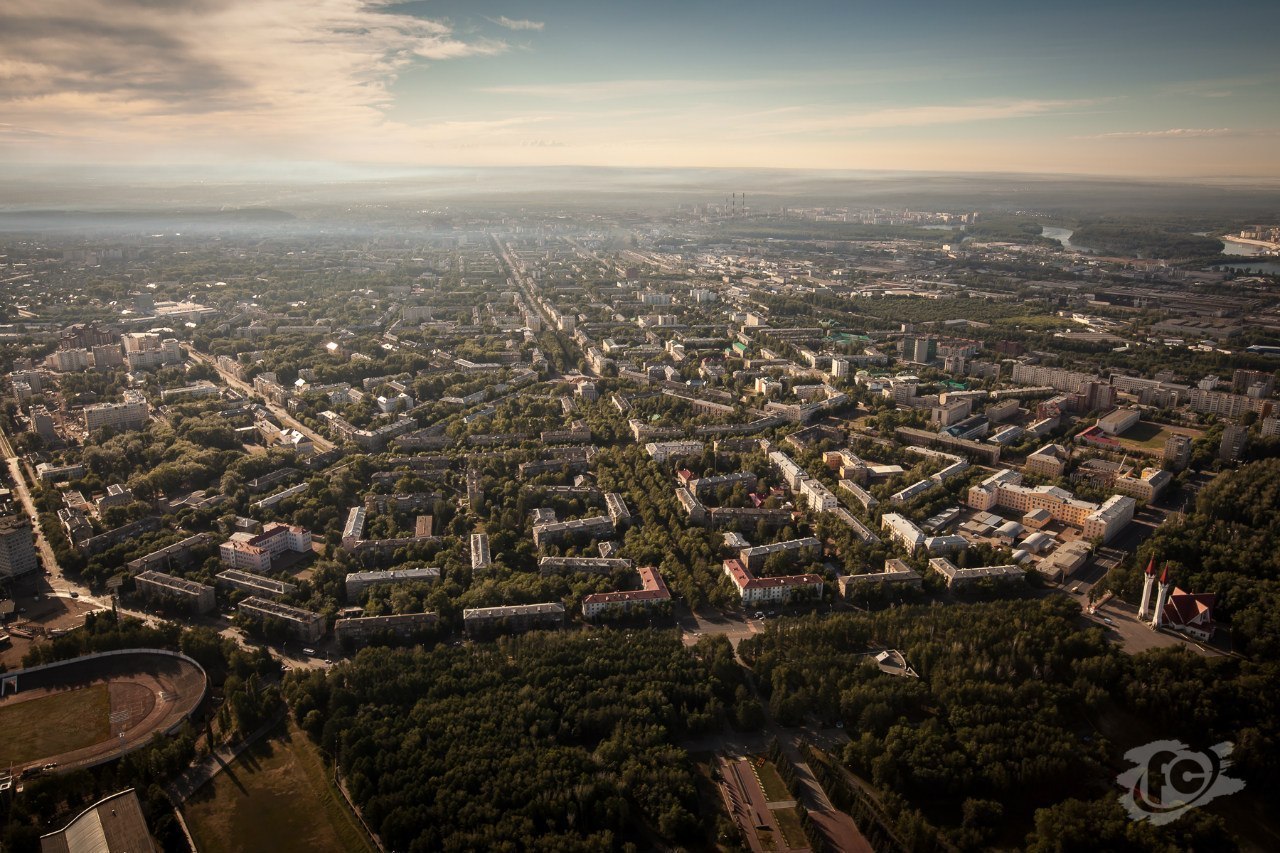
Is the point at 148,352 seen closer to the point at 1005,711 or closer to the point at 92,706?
the point at 92,706

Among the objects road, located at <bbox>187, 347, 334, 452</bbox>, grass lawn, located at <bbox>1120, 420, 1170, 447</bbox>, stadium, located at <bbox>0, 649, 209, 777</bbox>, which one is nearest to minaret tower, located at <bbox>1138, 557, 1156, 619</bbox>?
grass lawn, located at <bbox>1120, 420, 1170, 447</bbox>

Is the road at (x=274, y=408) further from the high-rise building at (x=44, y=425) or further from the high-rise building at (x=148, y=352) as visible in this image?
the high-rise building at (x=44, y=425)

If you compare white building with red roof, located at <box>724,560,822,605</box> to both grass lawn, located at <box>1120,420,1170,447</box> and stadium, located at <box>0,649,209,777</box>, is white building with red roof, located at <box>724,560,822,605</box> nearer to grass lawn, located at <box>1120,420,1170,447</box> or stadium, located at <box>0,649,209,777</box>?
stadium, located at <box>0,649,209,777</box>

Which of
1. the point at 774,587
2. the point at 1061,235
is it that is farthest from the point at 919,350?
the point at 1061,235

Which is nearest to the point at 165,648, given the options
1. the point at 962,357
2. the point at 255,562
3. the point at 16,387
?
the point at 255,562

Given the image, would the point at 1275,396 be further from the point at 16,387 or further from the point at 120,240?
the point at 120,240

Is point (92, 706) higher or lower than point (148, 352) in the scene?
lower
